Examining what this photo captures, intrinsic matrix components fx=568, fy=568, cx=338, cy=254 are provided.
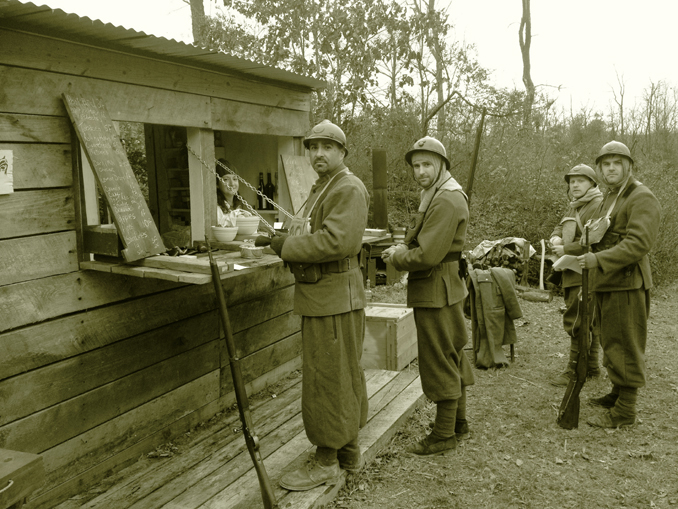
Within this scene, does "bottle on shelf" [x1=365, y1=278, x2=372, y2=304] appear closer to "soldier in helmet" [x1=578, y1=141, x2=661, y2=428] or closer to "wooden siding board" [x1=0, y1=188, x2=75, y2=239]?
"soldier in helmet" [x1=578, y1=141, x2=661, y2=428]

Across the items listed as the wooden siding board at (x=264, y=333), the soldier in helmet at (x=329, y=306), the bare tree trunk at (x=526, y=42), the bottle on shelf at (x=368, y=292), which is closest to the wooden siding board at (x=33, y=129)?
the soldier in helmet at (x=329, y=306)

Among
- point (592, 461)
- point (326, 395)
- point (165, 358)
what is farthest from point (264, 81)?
point (592, 461)

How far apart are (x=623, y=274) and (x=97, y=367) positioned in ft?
13.5

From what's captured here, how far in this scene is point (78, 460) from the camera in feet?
12.2

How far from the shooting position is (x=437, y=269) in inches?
161

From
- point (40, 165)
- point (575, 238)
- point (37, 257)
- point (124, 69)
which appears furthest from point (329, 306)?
point (575, 238)

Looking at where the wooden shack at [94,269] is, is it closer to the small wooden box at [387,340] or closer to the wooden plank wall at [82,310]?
the wooden plank wall at [82,310]

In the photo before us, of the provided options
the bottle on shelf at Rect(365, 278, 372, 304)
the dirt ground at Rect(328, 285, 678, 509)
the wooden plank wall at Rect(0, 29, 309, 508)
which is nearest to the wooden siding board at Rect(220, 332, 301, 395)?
the wooden plank wall at Rect(0, 29, 309, 508)

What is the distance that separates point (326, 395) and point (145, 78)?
2.58 metres

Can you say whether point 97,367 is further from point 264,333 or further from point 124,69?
point 124,69

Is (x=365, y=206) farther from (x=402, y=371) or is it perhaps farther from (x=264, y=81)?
(x=402, y=371)

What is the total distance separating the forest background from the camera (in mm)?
10711

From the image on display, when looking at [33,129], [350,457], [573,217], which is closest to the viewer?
[33,129]

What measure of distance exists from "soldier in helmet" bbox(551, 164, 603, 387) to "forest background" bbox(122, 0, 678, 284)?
2.28 meters
